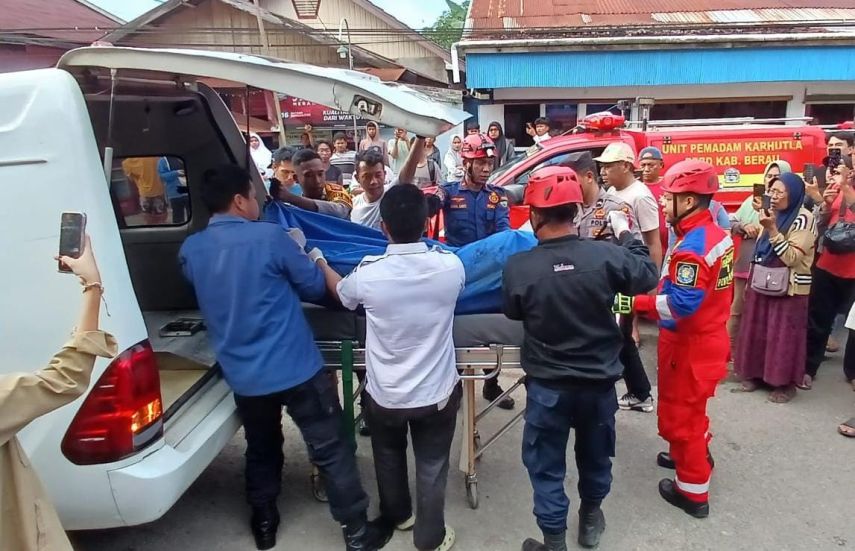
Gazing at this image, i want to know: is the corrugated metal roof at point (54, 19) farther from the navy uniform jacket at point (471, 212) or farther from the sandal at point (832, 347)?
the sandal at point (832, 347)

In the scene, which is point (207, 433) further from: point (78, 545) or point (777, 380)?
point (777, 380)

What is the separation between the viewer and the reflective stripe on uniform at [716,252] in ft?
9.43

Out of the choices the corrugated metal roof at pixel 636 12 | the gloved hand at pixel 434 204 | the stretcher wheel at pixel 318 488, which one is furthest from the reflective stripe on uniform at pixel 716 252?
the corrugated metal roof at pixel 636 12

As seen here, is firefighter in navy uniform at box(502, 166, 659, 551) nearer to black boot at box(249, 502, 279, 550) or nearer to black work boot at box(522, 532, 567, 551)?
black work boot at box(522, 532, 567, 551)

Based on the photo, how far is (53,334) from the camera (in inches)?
83.5

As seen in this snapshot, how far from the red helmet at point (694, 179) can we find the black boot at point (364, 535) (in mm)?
2146

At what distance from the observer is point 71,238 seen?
1775mm

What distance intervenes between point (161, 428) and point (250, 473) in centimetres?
67

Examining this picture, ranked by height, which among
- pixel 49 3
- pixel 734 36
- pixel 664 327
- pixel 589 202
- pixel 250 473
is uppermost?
pixel 49 3

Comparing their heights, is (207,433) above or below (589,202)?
below

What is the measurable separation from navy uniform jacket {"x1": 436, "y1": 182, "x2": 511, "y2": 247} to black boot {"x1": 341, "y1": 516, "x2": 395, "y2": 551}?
2.06 metres

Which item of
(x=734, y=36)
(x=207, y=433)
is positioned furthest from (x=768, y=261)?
(x=734, y=36)

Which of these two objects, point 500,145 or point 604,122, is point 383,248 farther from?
point 500,145

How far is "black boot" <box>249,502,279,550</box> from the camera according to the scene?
2.98 m
